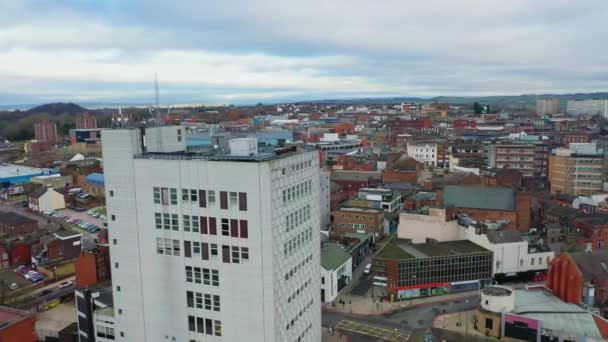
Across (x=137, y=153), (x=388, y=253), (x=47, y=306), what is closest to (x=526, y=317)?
(x=388, y=253)

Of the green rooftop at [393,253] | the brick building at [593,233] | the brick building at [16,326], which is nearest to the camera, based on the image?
the brick building at [16,326]

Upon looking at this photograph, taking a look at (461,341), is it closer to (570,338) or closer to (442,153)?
(570,338)

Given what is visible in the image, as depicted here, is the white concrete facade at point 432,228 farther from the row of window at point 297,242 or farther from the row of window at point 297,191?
the row of window at point 297,191

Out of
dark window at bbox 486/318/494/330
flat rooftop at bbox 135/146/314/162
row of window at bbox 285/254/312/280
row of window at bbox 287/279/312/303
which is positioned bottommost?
dark window at bbox 486/318/494/330

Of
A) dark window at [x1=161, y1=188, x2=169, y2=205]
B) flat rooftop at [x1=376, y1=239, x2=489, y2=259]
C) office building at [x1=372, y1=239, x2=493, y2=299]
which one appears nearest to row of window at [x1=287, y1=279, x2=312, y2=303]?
dark window at [x1=161, y1=188, x2=169, y2=205]

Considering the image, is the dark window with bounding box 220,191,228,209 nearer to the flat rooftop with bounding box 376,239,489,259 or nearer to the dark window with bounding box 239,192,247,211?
the dark window with bounding box 239,192,247,211

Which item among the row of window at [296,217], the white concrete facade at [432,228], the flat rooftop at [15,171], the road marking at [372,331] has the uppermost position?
the row of window at [296,217]

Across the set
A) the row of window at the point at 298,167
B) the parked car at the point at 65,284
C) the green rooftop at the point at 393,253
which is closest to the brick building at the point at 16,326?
the row of window at the point at 298,167
